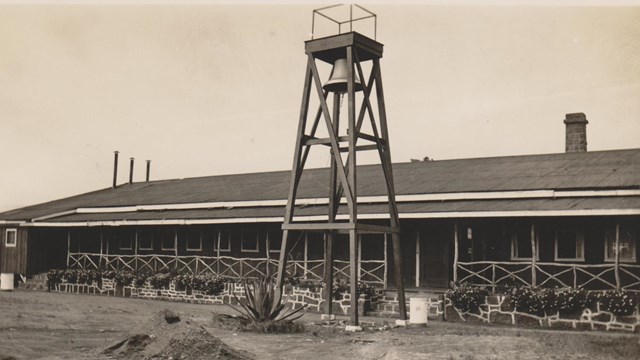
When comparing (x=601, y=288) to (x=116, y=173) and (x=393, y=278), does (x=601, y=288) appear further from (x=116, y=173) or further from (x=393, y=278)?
(x=116, y=173)

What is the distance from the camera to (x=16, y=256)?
1120 inches

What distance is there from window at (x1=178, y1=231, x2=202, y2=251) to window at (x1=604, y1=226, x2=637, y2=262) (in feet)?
44.2

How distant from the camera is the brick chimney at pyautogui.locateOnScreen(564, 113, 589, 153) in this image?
25.0 meters

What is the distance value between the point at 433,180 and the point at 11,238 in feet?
55.9

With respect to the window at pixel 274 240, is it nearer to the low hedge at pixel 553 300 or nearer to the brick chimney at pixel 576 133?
the low hedge at pixel 553 300

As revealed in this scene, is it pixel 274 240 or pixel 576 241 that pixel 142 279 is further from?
pixel 576 241

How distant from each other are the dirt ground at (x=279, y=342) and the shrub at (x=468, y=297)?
1056 millimetres

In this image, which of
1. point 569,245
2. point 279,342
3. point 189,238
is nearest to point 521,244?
point 569,245

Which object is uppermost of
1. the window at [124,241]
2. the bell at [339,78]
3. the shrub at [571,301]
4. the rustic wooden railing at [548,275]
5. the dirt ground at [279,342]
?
the bell at [339,78]

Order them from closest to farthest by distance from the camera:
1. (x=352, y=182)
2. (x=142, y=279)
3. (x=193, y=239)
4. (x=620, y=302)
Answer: (x=352, y=182) < (x=620, y=302) < (x=142, y=279) < (x=193, y=239)

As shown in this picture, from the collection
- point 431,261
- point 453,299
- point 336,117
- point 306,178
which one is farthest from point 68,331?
point 306,178

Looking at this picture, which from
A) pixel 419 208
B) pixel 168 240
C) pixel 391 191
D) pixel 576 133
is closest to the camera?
pixel 391 191

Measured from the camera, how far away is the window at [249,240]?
2417cm

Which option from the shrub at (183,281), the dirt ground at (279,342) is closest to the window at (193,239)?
the shrub at (183,281)
